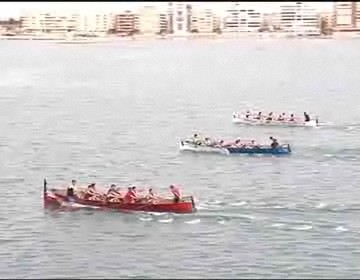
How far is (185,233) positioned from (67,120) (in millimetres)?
20039

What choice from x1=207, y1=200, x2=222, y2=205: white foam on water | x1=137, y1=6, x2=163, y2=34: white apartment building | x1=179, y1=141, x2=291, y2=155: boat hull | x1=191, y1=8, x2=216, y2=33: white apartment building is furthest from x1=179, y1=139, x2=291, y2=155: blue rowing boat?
x1=191, y1=8, x2=216, y2=33: white apartment building

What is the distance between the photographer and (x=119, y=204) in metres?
21.2

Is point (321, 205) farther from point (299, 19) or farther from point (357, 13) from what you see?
point (299, 19)

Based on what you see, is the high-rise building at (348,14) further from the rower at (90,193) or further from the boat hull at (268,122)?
the rower at (90,193)

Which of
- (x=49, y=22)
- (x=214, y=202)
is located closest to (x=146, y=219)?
(x=214, y=202)

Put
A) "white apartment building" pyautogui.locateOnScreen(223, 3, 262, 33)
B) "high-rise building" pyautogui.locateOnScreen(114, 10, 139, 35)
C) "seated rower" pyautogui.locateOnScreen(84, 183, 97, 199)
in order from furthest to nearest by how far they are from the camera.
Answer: "white apartment building" pyautogui.locateOnScreen(223, 3, 262, 33) → "high-rise building" pyautogui.locateOnScreen(114, 10, 139, 35) → "seated rower" pyautogui.locateOnScreen(84, 183, 97, 199)

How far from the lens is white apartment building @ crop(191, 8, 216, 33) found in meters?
115

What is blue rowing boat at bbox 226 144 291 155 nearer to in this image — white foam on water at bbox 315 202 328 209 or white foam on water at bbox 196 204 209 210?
white foam on water at bbox 315 202 328 209

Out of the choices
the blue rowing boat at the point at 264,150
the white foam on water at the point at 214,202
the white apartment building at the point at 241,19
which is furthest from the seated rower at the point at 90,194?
the white apartment building at the point at 241,19

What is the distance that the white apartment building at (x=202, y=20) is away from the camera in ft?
379

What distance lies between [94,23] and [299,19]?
25.4 m

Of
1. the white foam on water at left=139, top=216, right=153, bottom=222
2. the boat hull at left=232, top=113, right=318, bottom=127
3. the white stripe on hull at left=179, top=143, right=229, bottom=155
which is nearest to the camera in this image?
the white foam on water at left=139, top=216, right=153, bottom=222

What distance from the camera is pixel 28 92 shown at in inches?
2056

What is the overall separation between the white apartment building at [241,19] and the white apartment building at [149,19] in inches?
313
